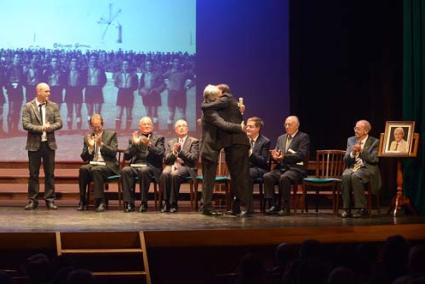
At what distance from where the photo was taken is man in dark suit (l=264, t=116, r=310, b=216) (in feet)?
27.2

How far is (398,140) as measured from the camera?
326 inches

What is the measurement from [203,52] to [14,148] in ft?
9.55

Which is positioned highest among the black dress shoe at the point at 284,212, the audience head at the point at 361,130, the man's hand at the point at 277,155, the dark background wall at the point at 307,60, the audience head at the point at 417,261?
the dark background wall at the point at 307,60

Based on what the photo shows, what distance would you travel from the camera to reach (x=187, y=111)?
1070 centimetres

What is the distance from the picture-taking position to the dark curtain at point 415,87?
8.65 meters

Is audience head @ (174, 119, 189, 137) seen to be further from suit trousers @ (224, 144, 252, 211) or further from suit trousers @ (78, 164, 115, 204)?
suit trousers @ (224, 144, 252, 211)

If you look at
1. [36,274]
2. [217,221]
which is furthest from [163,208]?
[36,274]

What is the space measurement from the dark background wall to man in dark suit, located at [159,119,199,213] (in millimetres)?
2170

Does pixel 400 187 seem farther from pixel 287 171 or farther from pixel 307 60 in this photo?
pixel 307 60

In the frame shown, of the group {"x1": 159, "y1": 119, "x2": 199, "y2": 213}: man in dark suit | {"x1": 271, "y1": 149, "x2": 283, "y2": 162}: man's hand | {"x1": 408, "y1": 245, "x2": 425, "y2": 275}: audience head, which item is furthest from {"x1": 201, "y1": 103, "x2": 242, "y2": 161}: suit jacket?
{"x1": 408, "y1": 245, "x2": 425, "y2": 275}: audience head

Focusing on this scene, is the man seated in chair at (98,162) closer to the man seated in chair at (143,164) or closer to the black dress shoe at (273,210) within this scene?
the man seated in chair at (143,164)

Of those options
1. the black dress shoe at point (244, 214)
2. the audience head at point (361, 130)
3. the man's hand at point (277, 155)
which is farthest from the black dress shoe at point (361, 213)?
the black dress shoe at point (244, 214)

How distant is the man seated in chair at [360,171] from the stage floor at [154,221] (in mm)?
207

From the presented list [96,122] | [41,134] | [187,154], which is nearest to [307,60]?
[187,154]
